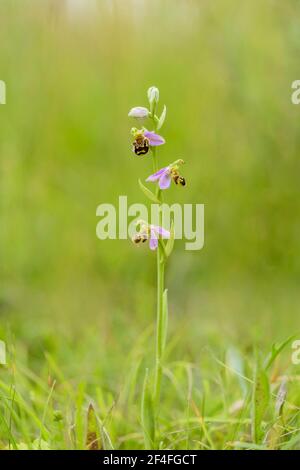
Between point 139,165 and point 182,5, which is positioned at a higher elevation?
point 182,5

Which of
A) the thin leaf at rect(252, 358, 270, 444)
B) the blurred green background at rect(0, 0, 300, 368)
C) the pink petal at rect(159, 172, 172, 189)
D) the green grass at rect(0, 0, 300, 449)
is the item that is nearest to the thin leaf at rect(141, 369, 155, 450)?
the thin leaf at rect(252, 358, 270, 444)

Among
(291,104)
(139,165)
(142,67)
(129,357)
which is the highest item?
(142,67)

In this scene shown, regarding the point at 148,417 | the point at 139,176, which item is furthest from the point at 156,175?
the point at 139,176

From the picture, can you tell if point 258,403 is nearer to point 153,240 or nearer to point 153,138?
point 153,240

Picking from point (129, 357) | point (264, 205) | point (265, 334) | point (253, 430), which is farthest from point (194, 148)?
point (253, 430)

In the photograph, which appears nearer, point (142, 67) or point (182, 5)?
point (182, 5)
